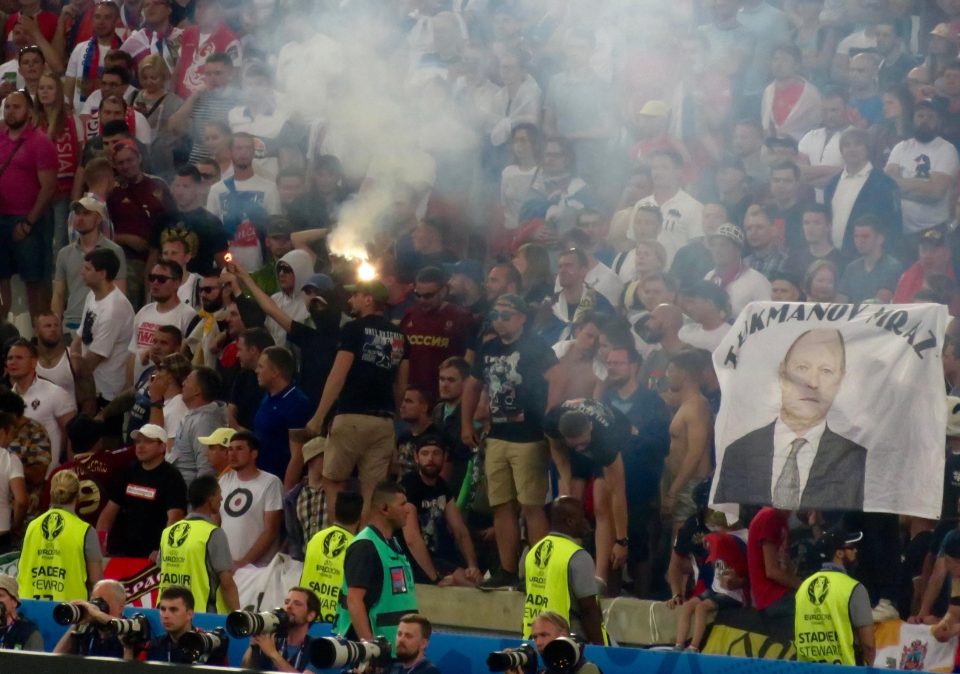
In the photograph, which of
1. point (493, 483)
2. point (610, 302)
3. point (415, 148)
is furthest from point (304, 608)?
point (415, 148)

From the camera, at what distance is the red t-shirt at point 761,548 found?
31.0 feet

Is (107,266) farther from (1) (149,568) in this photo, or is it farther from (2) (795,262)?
(2) (795,262)

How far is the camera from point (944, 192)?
1152 centimetres

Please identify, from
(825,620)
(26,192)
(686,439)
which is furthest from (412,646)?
(26,192)

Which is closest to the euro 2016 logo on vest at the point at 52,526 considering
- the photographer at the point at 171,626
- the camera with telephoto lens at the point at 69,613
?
the photographer at the point at 171,626

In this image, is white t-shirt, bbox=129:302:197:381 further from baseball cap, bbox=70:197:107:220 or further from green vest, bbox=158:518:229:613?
green vest, bbox=158:518:229:613

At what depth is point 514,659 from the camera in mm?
7207

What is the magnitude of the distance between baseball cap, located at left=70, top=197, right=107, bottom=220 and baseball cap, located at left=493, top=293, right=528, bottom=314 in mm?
4120

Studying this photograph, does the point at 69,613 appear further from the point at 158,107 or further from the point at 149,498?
the point at 158,107

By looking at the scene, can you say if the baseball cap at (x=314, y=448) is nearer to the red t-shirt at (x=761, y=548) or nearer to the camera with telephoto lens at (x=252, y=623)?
the red t-shirt at (x=761, y=548)

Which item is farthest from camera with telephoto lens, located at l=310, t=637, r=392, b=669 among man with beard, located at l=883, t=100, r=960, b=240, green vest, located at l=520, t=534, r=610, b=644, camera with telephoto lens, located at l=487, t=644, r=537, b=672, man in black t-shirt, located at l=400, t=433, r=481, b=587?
man with beard, located at l=883, t=100, r=960, b=240

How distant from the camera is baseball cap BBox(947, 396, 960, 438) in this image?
9453mm

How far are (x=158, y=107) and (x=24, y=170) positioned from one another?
1250 millimetres

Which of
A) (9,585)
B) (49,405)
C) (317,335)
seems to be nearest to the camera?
(9,585)
